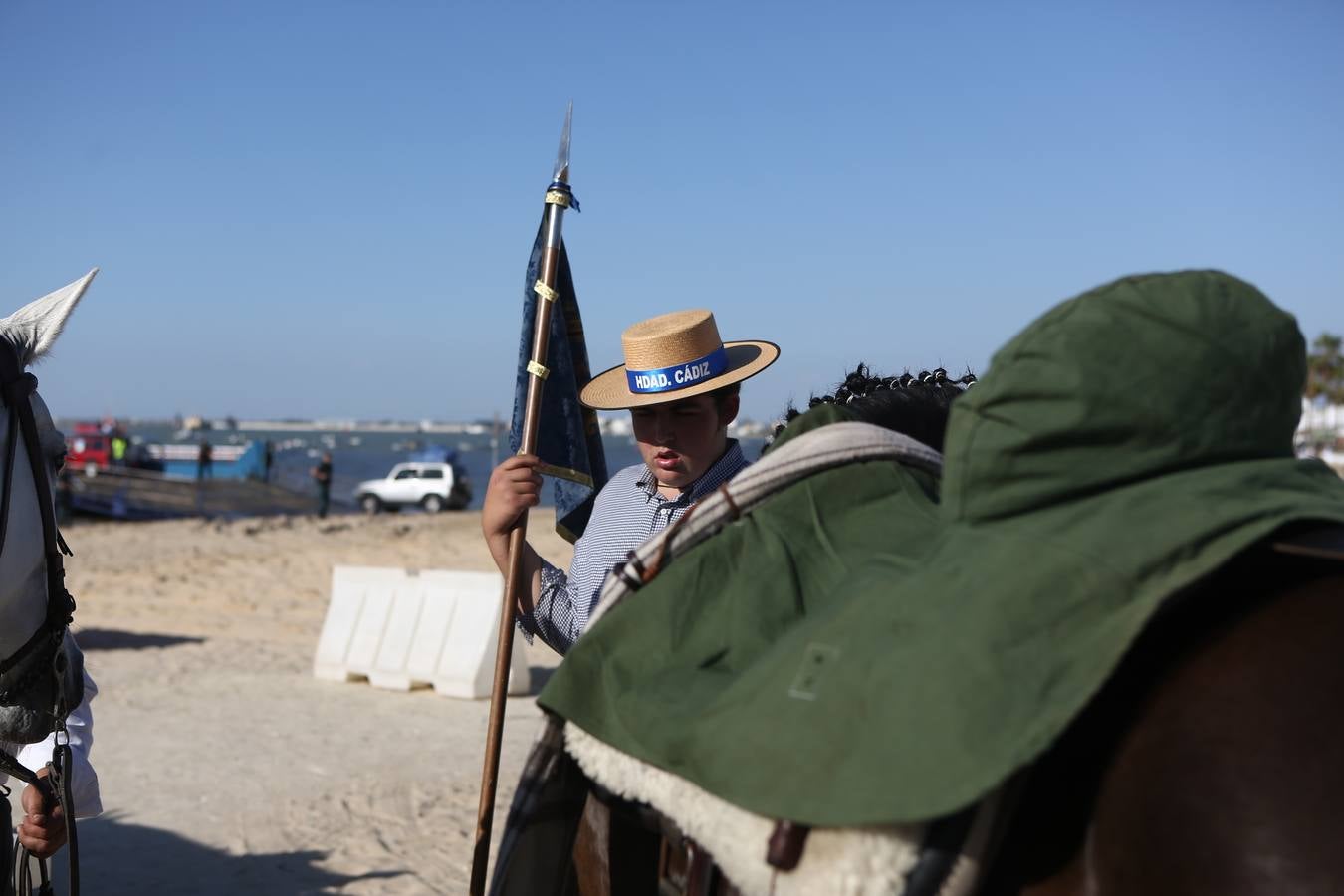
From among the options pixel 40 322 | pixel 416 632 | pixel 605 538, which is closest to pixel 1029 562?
pixel 605 538

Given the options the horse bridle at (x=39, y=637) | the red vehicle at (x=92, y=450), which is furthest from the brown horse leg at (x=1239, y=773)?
the red vehicle at (x=92, y=450)

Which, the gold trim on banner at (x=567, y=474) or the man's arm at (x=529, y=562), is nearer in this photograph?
the man's arm at (x=529, y=562)

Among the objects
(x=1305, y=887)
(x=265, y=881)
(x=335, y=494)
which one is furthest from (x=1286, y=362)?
(x=335, y=494)

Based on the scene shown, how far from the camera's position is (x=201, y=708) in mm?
8664

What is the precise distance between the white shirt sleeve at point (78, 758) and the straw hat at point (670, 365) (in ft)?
6.12

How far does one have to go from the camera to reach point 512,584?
8.33 feet

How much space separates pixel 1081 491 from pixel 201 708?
8827 millimetres

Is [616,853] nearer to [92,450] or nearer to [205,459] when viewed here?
[205,459]

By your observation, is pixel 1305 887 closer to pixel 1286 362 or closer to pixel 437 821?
pixel 1286 362

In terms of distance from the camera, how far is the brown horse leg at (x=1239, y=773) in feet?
3.25

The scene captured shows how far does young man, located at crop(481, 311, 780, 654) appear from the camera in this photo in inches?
113

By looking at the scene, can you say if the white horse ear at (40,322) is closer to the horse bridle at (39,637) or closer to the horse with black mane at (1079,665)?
the horse bridle at (39,637)

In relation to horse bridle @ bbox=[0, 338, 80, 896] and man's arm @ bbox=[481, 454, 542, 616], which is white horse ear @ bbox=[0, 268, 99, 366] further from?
man's arm @ bbox=[481, 454, 542, 616]

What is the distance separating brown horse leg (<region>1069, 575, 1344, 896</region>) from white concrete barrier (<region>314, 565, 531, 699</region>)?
7871mm
